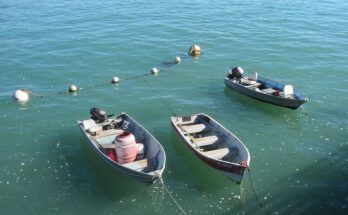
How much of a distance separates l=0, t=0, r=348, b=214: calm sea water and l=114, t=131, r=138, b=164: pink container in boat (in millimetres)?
1225

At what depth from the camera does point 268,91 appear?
96.9 ft

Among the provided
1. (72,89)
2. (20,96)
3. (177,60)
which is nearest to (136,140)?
(72,89)

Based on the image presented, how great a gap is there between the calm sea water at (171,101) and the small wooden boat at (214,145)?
0.94m

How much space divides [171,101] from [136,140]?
7196mm

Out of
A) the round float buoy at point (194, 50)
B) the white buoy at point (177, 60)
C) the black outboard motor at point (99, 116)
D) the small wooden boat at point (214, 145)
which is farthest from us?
the round float buoy at point (194, 50)

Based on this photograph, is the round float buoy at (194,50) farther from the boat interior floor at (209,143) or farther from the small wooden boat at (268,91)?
the boat interior floor at (209,143)

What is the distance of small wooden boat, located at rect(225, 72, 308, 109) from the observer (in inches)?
1083

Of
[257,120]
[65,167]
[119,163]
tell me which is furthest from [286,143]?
[65,167]

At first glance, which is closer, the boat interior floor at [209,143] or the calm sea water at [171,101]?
the calm sea water at [171,101]

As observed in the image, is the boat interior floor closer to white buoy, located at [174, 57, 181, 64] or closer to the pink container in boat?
the pink container in boat

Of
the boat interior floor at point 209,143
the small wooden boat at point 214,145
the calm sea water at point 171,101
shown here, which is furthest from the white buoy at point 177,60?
the boat interior floor at point 209,143

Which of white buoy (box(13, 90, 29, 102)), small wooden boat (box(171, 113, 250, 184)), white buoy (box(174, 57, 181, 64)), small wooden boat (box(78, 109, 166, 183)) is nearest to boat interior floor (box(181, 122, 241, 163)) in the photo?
small wooden boat (box(171, 113, 250, 184))

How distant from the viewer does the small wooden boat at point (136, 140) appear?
19859 mm

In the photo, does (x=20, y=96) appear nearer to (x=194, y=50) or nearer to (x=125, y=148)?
(x=125, y=148)
